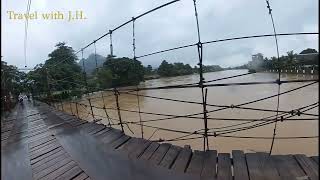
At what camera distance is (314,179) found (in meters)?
2.01

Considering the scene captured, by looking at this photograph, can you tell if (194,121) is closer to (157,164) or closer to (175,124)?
(175,124)

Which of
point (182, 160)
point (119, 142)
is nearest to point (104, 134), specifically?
point (119, 142)

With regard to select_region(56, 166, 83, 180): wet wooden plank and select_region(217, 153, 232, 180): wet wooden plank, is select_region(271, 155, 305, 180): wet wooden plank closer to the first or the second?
select_region(217, 153, 232, 180): wet wooden plank

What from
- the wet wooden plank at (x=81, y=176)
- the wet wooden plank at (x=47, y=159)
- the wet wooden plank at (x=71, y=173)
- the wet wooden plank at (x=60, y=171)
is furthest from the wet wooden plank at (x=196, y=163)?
the wet wooden plank at (x=47, y=159)

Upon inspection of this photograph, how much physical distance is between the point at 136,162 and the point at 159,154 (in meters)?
0.23

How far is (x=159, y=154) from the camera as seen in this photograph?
2.83 metres

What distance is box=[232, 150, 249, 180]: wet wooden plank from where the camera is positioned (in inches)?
85.1

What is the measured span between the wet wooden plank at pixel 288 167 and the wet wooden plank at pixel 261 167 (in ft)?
0.14

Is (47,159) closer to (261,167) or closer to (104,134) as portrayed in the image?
(104,134)

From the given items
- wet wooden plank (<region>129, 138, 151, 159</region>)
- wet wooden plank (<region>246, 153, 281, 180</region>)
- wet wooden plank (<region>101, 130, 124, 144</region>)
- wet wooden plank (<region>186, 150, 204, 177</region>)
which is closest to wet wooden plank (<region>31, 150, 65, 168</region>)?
wet wooden plank (<region>101, 130, 124, 144</region>)

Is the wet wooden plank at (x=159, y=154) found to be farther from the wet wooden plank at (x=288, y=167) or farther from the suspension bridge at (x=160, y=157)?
the wet wooden plank at (x=288, y=167)

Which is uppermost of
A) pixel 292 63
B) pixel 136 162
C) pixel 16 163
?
pixel 292 63

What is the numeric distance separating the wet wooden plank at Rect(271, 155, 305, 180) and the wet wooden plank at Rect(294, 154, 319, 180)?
34mm

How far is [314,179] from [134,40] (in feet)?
6.97
